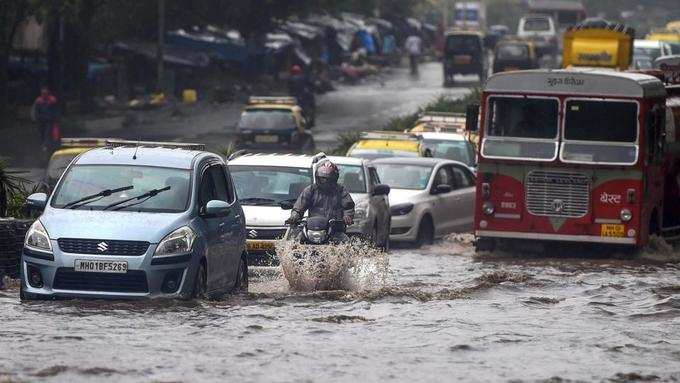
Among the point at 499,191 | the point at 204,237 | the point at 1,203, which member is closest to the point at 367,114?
the point at 499,191

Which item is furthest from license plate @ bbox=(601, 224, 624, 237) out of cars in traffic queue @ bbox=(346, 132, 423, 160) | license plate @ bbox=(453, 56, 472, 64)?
license plate @ bbox=(453, 56, 472, 64)

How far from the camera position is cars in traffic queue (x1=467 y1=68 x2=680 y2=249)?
2228 centimetres

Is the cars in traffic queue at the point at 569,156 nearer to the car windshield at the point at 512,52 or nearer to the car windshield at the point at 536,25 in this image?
the car windshield at the point at 512,52

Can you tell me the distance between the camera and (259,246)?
787 inches

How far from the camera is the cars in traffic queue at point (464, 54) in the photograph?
215 feet

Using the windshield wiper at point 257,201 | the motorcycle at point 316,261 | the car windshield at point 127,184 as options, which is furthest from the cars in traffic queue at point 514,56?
the car windshield at point 127,184

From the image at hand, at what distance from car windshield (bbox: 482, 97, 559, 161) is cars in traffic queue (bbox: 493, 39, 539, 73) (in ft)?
124

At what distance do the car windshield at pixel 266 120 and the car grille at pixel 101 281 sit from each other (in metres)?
28.4

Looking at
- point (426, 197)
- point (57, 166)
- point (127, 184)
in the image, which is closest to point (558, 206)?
point (426, 197)

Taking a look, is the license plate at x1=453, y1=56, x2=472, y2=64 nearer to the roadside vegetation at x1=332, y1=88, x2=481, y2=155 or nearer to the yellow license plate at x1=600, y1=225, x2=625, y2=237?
the roadside vegetation at x1=332, y1=88, x2=481, y2=155

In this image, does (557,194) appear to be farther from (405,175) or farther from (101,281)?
(101,281)

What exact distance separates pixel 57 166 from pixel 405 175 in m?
5.48

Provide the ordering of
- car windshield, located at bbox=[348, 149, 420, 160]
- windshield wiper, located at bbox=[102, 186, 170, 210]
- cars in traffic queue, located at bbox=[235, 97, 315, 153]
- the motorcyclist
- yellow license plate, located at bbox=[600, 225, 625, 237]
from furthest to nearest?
cars in traffic queue, located at bbox=[235, 97, 315, 153] → car windshield, located at bbox=[348, 149, 420, 160] → yellow license plate, located at bbox=[600, 225, 625, 237] → the motorcyclist → windshield wiper, located at bbox=[102, 186, 170, 210]

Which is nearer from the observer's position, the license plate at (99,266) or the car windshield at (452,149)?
the license plate at (99,266)
